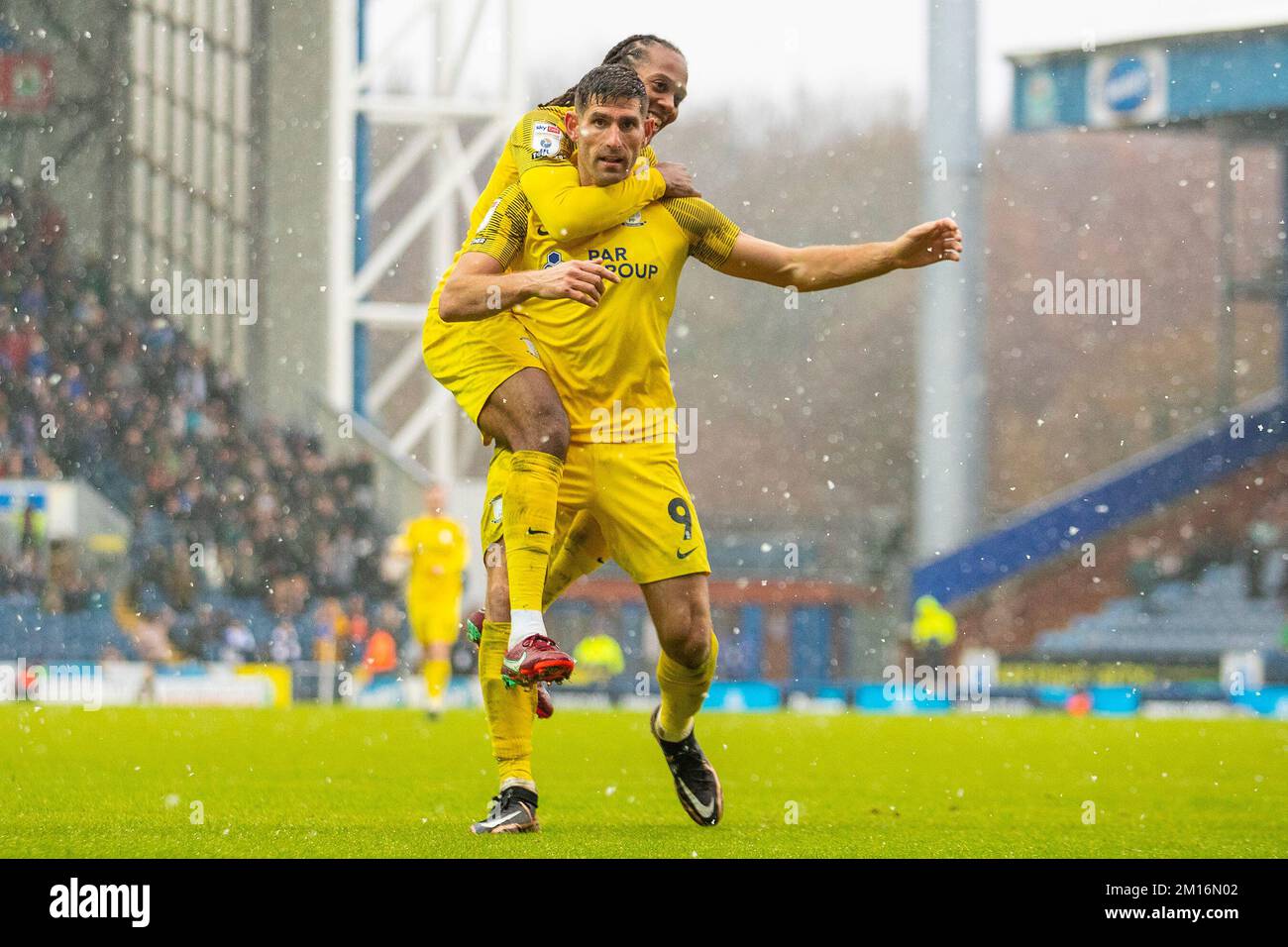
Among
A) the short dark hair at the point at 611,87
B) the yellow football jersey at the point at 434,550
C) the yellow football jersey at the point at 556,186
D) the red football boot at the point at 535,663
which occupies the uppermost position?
the short dark hair at the point at 611,87

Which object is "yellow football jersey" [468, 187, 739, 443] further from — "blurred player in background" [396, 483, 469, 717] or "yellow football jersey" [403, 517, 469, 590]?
"yellow football jersey" [403, 517, 469, 590]

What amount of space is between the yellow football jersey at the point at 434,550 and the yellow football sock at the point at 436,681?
2.15ft

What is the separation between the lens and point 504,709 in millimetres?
5891

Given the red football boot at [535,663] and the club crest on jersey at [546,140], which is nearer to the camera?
the red football boot at [535,663]

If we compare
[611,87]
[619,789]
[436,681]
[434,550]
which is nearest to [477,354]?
[611,87]

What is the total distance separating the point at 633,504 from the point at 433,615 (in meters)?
8.87

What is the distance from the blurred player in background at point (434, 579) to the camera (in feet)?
47.5

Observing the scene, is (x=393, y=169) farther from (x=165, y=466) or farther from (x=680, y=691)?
(x=680, y=691)

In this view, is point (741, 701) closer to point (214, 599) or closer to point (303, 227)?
point (214, 599)

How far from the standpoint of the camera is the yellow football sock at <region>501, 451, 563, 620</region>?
5.64 m

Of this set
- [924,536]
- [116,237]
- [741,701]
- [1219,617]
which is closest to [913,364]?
[924,536]

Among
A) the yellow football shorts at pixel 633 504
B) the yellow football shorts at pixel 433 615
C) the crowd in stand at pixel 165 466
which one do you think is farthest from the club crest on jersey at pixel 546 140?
the crowd in stand at pixel 165 466

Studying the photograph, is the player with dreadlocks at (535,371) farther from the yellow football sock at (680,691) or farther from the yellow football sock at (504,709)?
the yellow football sock at (680,691)
